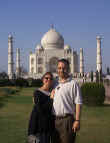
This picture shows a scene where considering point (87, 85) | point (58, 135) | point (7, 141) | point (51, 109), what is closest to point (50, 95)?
point (51, 109)

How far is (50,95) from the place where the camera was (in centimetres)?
296

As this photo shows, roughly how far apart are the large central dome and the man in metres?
43.3

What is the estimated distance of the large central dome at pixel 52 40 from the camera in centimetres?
4603

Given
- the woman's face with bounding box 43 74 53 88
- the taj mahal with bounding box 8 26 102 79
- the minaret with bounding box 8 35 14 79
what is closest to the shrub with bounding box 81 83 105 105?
the woman's face with bounding box 43 74 53 88

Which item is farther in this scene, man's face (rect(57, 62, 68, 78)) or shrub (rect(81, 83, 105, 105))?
shrub (rect(81, 83, 105, 105))

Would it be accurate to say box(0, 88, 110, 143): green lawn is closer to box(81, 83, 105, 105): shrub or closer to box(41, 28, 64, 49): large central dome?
box(81, 83, 105, 105): shrub

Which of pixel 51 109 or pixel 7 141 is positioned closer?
pixel 51 109

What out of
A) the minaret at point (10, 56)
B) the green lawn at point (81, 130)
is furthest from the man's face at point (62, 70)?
the minaret at point (10, 56)

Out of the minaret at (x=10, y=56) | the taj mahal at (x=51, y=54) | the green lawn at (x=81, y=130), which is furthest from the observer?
the taj mahal at (x=51, y=54)

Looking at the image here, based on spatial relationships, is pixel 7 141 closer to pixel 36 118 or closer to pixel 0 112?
pixel 36 118

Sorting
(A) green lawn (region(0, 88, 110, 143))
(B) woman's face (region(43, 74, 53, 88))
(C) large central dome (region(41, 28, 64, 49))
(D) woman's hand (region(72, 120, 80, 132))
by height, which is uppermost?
(C) large central dome (region(41, 28, 64, 49))

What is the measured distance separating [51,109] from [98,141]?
216 centimetres

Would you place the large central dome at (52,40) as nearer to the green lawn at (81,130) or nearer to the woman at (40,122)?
the green lawn at (81,130)

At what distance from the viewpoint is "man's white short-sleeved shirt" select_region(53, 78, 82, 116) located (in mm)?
2861
